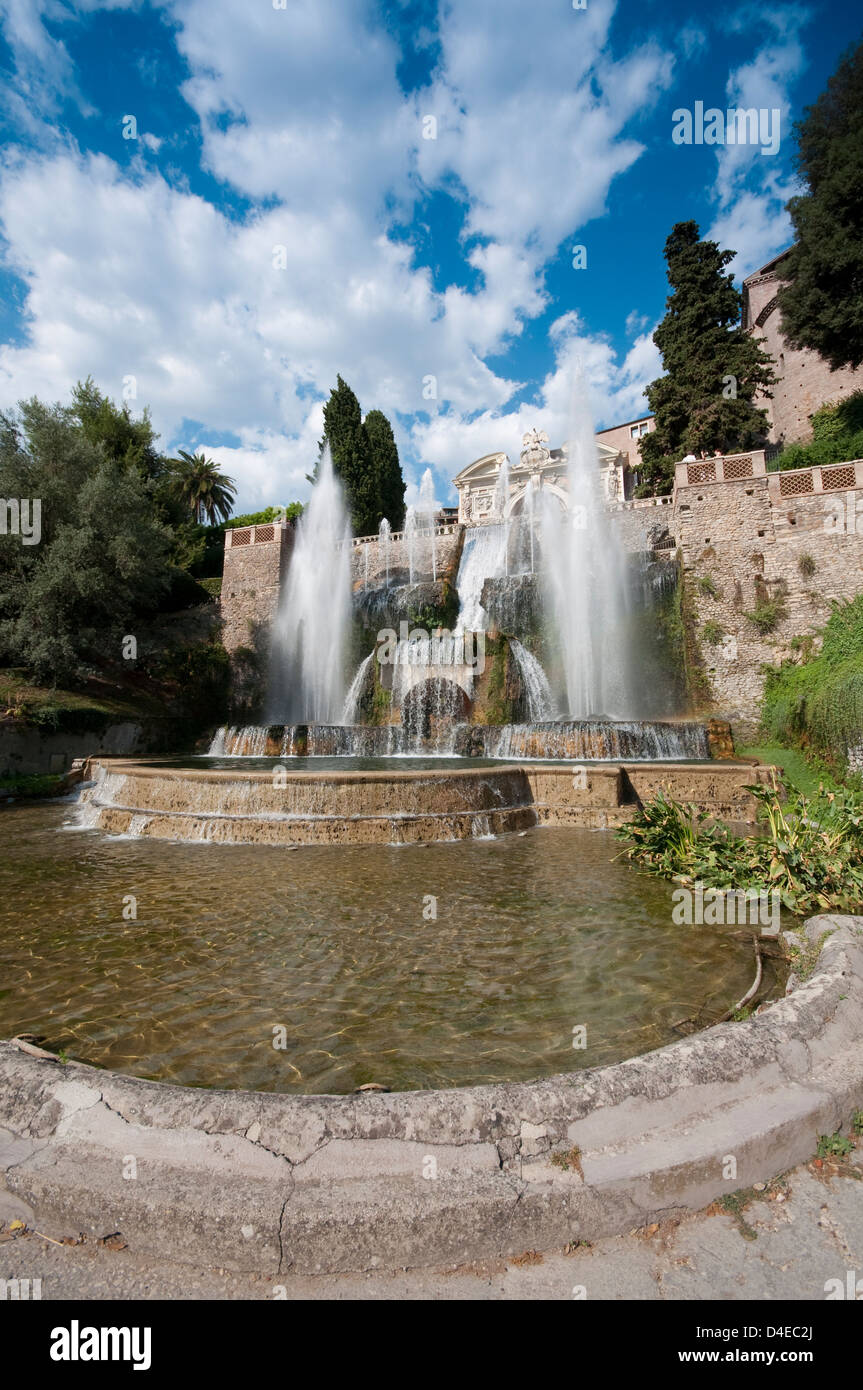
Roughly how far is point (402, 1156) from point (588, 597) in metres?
19.7

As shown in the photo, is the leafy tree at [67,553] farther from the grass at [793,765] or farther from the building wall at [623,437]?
the building wall at [623,437]

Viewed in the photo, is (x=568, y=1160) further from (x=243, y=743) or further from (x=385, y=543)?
(x=385, y=543)

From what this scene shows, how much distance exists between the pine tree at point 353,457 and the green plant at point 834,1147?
36.0 m

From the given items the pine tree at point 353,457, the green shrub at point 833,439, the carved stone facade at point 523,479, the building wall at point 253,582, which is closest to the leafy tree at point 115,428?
the building wall at point 253,582

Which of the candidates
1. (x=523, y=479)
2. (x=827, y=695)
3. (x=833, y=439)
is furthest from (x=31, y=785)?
(x=523, y=479)

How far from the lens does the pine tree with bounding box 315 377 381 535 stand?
3656cm

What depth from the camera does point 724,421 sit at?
78.7ft

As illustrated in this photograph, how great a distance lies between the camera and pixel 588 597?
20.3m

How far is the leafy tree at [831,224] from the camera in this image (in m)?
18.7

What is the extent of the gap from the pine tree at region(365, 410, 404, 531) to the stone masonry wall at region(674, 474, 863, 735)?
21426mm

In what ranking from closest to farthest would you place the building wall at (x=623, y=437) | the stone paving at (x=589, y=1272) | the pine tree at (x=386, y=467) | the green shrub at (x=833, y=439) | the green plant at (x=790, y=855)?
the stone paving at (x=589, y=1272) → the green plant at (x=790, y=855) → the green shrub at (x=833, y=439) → the pine tree at (x=386, y=467) → the building wall at (x=623, y=437)

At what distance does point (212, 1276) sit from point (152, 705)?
19424mm
